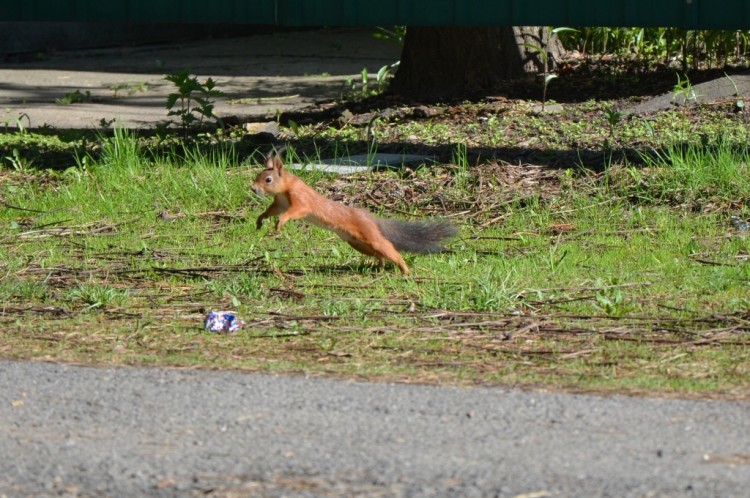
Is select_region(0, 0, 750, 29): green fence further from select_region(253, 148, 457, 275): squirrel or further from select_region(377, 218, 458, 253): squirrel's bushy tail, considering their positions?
select_region(253, 148, 457, 275): squirrel

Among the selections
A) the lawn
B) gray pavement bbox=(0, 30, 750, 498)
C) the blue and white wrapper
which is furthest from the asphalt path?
the blue and white wrapper

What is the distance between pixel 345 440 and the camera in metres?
4.29

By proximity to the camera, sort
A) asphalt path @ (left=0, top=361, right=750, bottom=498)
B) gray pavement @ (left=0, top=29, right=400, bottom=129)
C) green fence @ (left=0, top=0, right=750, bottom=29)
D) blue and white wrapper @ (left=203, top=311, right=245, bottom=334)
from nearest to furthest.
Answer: asphalt path @ (left=0, top=361, right=750, bottom=498)
blue and white wrapper @ (left=203, top=311, right=245, bottom=334)
green fence @ (left=0, top=0, right=750, bottom=29)
gray pavement @ (left=0, top=29, right=400, bottom=129)

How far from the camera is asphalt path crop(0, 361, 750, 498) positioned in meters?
3.88

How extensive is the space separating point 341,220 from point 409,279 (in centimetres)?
53

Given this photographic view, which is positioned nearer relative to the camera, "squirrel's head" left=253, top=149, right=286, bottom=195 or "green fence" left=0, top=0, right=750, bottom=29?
"squirrel's head" left=253, top=149, right=286, bottom=195

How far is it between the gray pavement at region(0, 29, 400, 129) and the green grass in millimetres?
3275

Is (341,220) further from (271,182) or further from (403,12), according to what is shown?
(403,12)

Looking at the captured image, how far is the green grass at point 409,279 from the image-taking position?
211 inches

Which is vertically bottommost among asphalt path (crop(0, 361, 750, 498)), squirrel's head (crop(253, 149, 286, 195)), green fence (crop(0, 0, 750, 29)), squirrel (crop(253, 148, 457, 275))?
asphalt path (crop(0, 361, 750, 498))

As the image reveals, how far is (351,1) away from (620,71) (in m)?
3.51

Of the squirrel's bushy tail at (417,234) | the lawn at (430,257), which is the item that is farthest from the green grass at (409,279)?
the squirrel's bushy tail at (417,234)

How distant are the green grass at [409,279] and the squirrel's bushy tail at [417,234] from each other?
0.49 ft

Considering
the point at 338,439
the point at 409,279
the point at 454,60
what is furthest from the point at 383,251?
the point at 454,60
